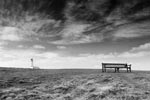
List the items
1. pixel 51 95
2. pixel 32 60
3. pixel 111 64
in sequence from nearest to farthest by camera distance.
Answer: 1. pixel 51 95
2. pixel 111 64
3. pixel 32 60

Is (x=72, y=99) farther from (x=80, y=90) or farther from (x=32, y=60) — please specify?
(x=32, y=60)

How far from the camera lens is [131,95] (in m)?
8.36

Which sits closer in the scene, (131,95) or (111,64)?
(131,95)

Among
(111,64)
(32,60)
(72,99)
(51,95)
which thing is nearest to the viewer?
(72,99)

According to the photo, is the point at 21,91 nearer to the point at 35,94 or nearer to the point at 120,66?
the point at 35,94

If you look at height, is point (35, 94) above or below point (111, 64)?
below

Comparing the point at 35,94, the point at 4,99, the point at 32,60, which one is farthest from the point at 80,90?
the point at 32,60

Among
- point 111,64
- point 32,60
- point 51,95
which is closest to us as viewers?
point 51,95

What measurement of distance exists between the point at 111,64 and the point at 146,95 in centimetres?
1320

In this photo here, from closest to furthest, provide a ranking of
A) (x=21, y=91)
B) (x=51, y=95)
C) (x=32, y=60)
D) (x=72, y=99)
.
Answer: (x=72, y=99) < (x=51, y=95) < (x=21, y=91) < (x=32, y=60)

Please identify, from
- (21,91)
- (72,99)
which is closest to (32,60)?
(21,91)

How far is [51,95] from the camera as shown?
890 cm

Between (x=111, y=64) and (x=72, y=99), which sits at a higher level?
(x=111, y=64)

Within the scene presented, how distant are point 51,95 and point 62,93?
2.77ft
